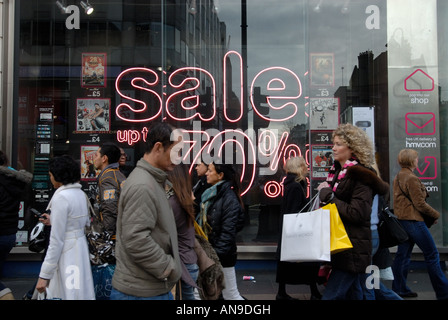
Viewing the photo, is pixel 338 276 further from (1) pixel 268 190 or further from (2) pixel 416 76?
(2) pixel 416 76

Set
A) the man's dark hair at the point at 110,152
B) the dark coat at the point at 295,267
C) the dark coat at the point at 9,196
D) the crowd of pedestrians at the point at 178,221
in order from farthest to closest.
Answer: the dark coat at the point at 295,267 < the man's dark hair at the point at 110,152 < the dark coat at the point at 9,196 < the crowd of pedestrians at the point at 178,221

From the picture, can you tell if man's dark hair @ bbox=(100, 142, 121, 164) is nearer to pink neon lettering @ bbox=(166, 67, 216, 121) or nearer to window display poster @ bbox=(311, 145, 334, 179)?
pink neon lettering @ bbox=(166, 67, 216, 121)

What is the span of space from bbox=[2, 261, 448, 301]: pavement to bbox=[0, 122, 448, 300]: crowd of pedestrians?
0.96ft

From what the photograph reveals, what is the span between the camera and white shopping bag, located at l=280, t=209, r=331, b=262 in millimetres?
3107

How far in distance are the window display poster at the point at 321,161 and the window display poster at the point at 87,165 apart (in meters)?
3.48

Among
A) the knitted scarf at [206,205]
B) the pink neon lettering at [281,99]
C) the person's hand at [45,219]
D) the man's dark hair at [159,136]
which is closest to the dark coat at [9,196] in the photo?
the person's hand at [45,219]

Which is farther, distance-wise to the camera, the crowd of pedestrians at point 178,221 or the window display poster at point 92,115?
the window display poster at point 92,115

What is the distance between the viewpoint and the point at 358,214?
3170 millimetres

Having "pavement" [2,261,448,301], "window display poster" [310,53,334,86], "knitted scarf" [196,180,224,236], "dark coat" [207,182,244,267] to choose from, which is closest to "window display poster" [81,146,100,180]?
"pavement" [2,261,448,301]

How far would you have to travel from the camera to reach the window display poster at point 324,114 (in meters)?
6.62

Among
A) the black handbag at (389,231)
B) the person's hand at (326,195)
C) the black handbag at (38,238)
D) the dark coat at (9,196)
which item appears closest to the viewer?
the person's hand at (326,195)

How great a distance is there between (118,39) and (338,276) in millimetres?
5556

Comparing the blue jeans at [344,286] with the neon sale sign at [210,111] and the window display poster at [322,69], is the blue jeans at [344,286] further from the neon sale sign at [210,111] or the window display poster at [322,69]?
the window display poster at [322,69]
